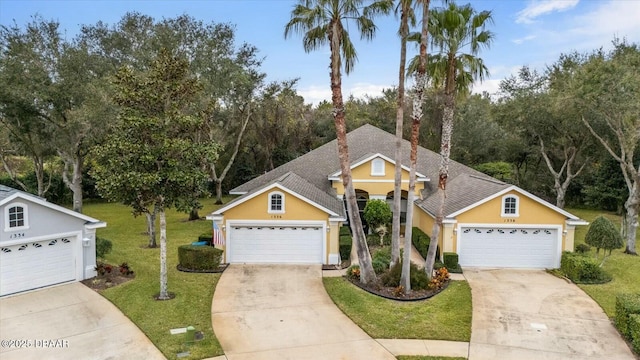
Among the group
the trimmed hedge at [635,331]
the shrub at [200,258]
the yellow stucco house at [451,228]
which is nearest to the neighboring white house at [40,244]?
the shrub at [200,258]

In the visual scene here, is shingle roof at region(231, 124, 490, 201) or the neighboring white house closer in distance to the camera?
the neighboring white house

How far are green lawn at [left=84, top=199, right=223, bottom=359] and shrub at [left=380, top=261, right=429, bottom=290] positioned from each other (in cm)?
638

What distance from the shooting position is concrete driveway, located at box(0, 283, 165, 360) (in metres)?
10.7

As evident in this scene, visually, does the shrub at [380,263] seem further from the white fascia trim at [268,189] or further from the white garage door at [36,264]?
the white garage door at [36,264]

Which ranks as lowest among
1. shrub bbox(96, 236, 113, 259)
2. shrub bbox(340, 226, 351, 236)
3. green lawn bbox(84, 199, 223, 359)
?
green lawn bbox(84, 199, 223, 359)

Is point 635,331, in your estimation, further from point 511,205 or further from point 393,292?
point 511,205

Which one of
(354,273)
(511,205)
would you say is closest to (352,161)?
(511,205)

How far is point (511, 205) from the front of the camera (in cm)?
1834

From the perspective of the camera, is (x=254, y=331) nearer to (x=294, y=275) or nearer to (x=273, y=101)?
(x=294, y=275)

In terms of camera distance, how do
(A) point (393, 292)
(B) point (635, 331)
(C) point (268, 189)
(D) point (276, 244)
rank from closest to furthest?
(B) point (635, 331), (A) point (393, 292), (C) point (268, 189), (D) point (276, 244)

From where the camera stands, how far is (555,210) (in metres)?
18.1

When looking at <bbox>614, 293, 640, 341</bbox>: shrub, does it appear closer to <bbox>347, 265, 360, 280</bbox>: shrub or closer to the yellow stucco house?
the yellow stucco house

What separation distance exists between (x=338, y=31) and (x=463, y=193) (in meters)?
10.4

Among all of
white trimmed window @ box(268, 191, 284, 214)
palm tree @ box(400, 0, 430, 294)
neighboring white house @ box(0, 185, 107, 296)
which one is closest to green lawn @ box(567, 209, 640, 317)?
palm tree @ box(400, 0, 430, 294)
